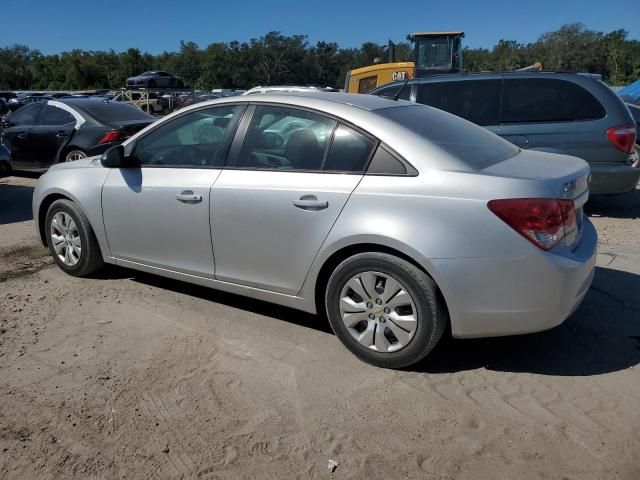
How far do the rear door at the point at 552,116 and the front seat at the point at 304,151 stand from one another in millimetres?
4126

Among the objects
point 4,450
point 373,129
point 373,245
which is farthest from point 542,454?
point 4,450

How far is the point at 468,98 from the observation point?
7.44 meters

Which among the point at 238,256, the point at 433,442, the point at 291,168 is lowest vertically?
the point at 433,442

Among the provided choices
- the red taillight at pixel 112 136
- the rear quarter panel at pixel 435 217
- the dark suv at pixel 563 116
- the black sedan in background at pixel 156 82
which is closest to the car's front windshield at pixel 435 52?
the dark suv at pixel 563 116

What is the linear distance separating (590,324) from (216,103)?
3110mm

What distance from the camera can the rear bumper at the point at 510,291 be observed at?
2.97m

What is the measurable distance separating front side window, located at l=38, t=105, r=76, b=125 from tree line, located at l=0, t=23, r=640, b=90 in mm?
68010

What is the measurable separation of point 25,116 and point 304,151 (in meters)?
8.79

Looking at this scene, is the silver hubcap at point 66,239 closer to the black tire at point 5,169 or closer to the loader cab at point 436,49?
the black tire at point 5,169

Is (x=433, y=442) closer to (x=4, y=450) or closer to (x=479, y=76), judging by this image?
(x=4, y=450)

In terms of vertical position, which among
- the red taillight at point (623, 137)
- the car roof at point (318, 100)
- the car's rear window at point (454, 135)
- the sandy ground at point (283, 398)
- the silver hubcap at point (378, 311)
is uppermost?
the car roof at point (318, 100)

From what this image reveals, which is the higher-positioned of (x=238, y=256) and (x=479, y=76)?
(x=479, y=76)

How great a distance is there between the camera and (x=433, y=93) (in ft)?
25.1

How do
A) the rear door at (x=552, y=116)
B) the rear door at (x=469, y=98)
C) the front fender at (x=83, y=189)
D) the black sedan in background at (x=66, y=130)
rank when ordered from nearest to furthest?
the front fender at (x=83, y=189) → the rear door at (x=552, y=116) → the rear door at (x=469, y=98) → the black sedan in background at (x=66, y=130)
